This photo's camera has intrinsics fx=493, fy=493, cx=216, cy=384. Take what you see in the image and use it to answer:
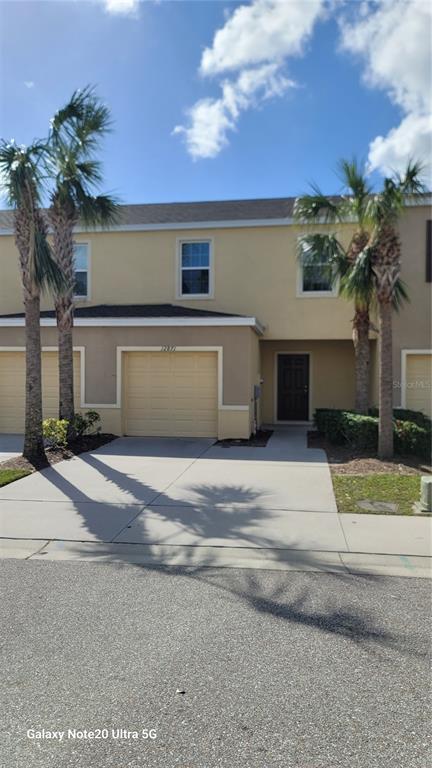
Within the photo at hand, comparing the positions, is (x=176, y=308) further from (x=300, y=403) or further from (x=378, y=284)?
(x=378, y=284)

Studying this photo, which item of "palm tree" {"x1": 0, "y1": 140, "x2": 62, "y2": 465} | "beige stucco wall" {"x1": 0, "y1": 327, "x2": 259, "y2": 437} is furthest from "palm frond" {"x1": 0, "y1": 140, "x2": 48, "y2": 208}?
"beige stucco wall" {"x1": 0, "y1": 327, "x2": 259, "y2": 437}

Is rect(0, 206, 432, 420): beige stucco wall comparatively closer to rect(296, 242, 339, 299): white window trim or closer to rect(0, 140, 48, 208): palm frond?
rect(296, 242, 339, 299): white window trim

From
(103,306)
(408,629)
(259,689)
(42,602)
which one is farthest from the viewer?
(103,306)

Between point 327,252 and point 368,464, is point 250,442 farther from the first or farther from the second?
point 327,252

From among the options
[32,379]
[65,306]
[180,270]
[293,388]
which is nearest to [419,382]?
[293,388]

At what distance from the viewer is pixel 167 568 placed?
4734 millimetres

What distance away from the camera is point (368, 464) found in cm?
920

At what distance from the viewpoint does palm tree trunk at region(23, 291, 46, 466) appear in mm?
9398

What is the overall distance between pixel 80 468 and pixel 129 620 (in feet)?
18.7

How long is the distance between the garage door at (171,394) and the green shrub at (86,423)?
779 mm

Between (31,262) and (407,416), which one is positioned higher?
(31,262)

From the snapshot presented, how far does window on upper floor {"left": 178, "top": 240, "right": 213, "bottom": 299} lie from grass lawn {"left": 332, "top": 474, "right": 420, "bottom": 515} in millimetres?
8487

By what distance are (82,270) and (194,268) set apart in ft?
11.7

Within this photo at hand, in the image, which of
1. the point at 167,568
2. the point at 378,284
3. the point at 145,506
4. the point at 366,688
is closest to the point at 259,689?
the point at 366,688
